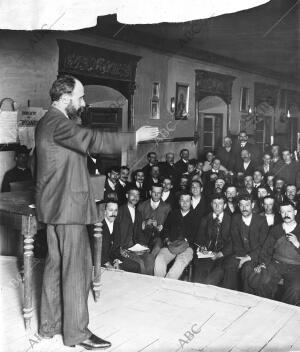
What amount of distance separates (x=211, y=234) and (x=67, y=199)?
10.1ft

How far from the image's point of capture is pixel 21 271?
358 cm

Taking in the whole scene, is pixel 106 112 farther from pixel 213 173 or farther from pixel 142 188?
pixel 213 173

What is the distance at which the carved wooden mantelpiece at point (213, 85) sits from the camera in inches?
416

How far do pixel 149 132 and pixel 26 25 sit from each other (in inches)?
38.2

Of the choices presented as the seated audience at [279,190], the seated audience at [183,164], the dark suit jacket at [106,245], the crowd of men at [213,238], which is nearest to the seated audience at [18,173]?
the crowd of men at [213,238]

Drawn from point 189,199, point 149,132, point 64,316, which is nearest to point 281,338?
point 64,316

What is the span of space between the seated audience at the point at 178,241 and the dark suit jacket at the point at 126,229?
0.36 metres

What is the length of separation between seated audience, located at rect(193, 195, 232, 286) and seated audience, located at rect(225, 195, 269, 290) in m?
0.09

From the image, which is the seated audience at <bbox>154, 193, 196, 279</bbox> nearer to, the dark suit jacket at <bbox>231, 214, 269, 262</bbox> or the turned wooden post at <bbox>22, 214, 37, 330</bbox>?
the dark suit jacket at <bbox>231, 214, 269, 262</bbox>

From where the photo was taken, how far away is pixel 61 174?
7.47ft

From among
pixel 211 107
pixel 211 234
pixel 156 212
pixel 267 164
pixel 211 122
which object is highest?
pixel 211 107

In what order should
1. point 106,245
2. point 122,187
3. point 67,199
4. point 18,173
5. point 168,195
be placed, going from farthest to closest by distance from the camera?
1. point 122,187
2. point 168,195
3. point 18,173
4. point 106,245
5. point 67,199

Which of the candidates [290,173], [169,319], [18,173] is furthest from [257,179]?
[169,319]

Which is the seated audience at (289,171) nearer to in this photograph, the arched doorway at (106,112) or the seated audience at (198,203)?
the seated audience at (198,203)
